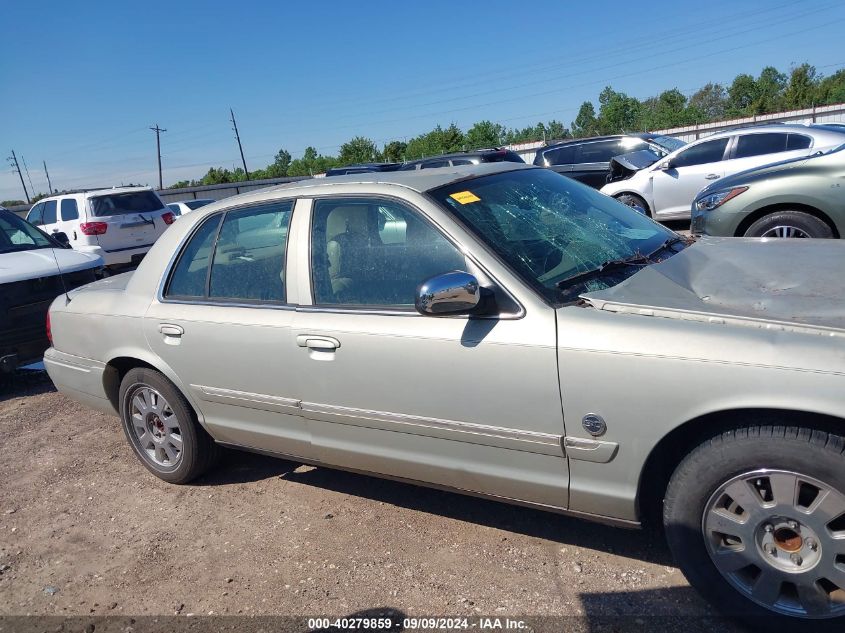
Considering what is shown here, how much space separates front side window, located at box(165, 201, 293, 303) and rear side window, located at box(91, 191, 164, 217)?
10.2m

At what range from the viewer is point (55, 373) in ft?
15.4

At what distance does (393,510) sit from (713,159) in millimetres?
9472

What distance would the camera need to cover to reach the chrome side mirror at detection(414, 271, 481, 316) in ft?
8.77


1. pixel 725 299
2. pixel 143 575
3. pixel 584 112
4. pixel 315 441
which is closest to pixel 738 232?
pixel 725 299

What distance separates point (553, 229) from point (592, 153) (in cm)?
1277

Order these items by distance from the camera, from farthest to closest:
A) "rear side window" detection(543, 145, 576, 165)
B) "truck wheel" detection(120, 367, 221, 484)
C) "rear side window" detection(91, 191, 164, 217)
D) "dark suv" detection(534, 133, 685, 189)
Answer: "rear side window" detection(543, 145, 576, 165), "dark suv" detection(534, 133, 685, 189), "rear side window" detection(91, 191, 164, 217), "truck wheel" detection(120, 367, 221, 484)

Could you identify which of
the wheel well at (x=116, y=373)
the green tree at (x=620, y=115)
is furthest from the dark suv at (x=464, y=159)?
the green tree at (x=620, y=115)

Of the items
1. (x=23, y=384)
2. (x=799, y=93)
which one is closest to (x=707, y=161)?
(x=23, y=384)

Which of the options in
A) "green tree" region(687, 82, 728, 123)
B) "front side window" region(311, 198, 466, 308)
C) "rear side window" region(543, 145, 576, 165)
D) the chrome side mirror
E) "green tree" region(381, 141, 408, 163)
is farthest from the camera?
"green tree" region(687, 82, 728, 123)

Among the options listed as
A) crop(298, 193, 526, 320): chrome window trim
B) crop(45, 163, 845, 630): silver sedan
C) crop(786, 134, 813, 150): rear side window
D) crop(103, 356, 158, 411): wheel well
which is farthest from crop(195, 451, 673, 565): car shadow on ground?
crop(786, 134, 813, 150): rear side window

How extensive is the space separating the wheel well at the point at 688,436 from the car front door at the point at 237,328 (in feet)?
5.44

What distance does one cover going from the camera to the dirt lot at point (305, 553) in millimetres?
2873

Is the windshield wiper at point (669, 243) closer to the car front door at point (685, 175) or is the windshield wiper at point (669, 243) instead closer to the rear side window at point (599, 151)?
the car front door at point (685, 175)

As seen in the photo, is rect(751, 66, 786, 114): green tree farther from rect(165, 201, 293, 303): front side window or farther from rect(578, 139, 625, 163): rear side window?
rect(165, 201, 293, 303): front side window
